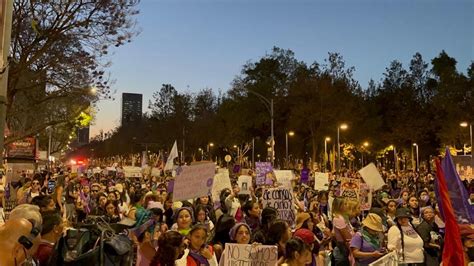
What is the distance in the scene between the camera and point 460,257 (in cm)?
555

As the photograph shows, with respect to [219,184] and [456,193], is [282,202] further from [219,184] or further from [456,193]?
[219,184]

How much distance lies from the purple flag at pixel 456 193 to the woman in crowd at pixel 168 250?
11.3ft

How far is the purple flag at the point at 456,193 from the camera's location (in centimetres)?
638

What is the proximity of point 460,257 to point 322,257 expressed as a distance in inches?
68.6

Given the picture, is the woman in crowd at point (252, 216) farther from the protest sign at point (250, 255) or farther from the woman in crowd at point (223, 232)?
the protest sign at point (250, 255)

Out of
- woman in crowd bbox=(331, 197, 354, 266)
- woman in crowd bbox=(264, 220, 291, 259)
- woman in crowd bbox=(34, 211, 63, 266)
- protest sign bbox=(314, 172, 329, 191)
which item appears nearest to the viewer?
woman in crowd bbox=(34, 211, 63, 266)

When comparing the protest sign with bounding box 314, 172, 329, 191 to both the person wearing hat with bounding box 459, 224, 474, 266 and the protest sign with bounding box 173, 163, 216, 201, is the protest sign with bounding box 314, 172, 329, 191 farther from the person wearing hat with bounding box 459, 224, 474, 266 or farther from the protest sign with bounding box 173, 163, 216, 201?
the person wearing hat with bounding box 459, 224, 474, 266

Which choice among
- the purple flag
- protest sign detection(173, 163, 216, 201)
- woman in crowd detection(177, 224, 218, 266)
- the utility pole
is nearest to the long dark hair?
woman in crowd detection(177, 224, 218, 266)

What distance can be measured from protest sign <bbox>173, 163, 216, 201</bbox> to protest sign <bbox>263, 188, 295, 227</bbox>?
3.96 feet

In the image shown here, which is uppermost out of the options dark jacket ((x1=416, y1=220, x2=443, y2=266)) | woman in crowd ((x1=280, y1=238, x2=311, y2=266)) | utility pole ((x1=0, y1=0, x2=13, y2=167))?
utility pole ((x1=0, y1=0, x2=13, y2=167))

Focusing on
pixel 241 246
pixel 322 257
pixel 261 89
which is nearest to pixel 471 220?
pixel 322 257

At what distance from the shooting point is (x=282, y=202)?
30.3ft

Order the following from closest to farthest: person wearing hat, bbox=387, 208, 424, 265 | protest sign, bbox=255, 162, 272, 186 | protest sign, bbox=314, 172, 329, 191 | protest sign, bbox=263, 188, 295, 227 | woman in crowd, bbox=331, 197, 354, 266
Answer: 1. woman in crowd, bbox=331, 197, 354, 266
2. person wearing hat, bbox=387, 208, 424, 265
3. protest sign, bbox=263, 188, 295, 227
4. protest sign, bbox=314, 172, 329, 191
5. protest sign, bbox=255, 162, 272, 186

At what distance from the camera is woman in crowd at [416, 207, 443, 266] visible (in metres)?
7.90
